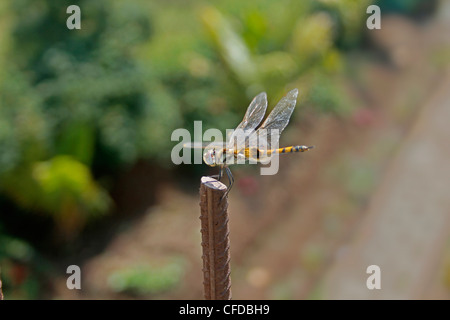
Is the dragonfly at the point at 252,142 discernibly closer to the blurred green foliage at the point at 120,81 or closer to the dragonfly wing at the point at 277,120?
the dragonfly wing at the point at 277,120

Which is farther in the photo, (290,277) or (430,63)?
(430,63)

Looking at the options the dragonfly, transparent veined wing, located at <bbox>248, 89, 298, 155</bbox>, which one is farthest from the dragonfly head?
transparent veined wing, located at <bbox>248, 89, 298, 155</bbox>

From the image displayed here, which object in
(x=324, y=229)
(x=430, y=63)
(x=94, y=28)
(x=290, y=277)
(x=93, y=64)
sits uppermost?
(x=430, y=63)

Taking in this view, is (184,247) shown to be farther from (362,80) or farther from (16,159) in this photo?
(362,80)

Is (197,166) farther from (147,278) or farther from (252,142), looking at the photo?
(252,142)

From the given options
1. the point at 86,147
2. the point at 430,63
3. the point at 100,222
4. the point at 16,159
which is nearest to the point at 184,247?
the point at 100,222
